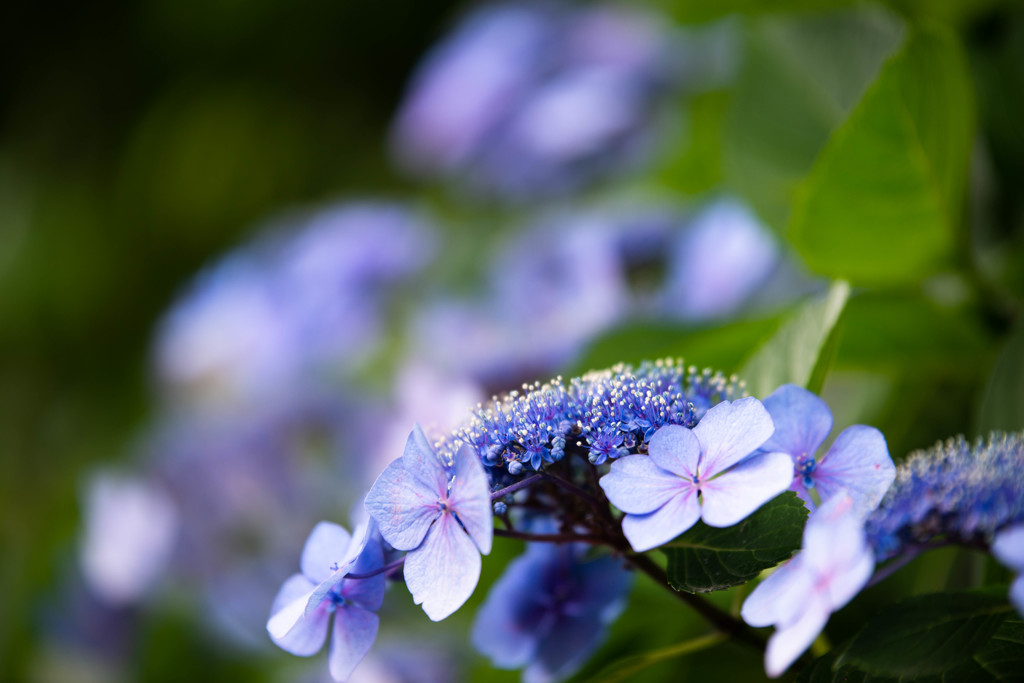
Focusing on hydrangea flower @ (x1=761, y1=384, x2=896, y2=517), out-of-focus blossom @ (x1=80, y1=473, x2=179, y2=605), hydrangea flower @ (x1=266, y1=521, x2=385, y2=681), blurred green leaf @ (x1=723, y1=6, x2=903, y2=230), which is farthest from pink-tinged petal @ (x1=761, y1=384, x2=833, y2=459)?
out-of-focus blossom @ (x1=80, y1=473, x2=179, y2=605)

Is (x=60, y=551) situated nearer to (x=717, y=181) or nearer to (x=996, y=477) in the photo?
(x=717, y=181)

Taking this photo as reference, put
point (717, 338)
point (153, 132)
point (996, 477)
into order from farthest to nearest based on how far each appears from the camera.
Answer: point (153, 132) → point (717, 338) → point (996, 477)

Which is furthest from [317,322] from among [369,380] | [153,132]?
[153,132]

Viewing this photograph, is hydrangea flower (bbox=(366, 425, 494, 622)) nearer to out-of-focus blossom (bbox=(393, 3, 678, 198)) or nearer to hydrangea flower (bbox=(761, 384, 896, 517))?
hydrangea flower (bbox=(761, 384, 896, 517))

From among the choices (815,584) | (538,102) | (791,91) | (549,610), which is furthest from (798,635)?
(538,102)

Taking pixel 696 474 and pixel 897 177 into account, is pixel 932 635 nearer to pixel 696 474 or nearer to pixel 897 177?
pixel 696 474

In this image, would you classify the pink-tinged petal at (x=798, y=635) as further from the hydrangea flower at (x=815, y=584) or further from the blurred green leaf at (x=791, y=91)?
the blurred green leaf at (x=791, y=91)
